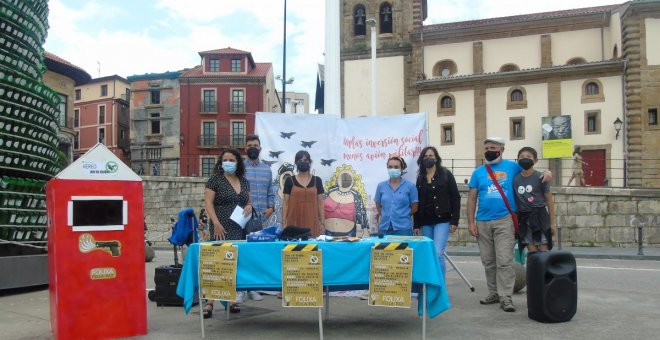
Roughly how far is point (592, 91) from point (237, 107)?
33571 millimetres

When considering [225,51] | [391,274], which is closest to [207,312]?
[391,274]

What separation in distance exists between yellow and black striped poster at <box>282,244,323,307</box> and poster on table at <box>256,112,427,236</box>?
2771 mm

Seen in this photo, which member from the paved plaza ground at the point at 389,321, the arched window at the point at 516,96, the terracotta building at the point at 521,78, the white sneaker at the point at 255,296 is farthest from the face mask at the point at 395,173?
the arched window at the point at 516,96

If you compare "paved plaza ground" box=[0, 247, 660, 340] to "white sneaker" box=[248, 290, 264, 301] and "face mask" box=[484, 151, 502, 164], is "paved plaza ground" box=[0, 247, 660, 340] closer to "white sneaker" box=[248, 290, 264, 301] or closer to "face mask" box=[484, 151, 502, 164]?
"white sneaker" box=[248, 290, 264, 301]

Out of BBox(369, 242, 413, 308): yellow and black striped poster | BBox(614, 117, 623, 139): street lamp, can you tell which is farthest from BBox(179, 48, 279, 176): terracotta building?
BBox(369, 242, 413, 308): yellow and black striped poster

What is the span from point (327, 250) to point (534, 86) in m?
39.9

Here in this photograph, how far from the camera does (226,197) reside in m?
7.14

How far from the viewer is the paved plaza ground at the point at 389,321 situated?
595cm

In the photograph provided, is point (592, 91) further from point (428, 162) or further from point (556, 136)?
point (428, 162)

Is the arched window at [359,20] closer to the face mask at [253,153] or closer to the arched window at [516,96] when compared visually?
the arched window at [516,96]

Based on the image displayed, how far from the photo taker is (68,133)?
146 ft

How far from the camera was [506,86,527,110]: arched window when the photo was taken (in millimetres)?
42688

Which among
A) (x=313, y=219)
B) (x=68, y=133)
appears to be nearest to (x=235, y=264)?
(x=313, y=219)

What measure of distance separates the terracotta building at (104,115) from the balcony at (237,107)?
1739 cm
